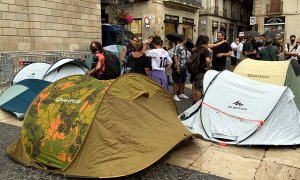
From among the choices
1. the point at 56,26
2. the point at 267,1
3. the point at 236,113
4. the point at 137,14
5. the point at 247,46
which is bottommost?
the point at 236,113

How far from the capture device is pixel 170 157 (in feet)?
15.9

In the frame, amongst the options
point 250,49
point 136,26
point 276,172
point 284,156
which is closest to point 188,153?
point 276,172

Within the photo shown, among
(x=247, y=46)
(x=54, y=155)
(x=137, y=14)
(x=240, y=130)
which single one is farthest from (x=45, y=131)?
(x=137, y=14)

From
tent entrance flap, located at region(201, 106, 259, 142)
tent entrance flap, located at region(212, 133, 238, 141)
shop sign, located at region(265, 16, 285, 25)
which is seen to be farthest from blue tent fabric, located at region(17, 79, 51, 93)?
shop sign, located at region(265, 16, 285, 25)

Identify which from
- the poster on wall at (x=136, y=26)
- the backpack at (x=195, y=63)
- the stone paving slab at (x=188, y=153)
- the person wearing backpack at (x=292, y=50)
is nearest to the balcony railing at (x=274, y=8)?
the poster on wall at (x=136, y=26)

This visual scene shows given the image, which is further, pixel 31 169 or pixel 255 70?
pixel 255 70

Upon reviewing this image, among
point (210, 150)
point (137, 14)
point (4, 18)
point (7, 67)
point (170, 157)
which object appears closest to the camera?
point (170, 157)

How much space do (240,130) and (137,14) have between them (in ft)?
80.4

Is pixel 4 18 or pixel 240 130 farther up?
pixel 4 18

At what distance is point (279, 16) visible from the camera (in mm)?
33656

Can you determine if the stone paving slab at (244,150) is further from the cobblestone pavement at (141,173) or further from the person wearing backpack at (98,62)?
the person wearing backpack at (98,62)

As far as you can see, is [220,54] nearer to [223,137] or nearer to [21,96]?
[223,137]

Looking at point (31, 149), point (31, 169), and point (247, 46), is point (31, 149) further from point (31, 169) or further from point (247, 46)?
point (247, 46)

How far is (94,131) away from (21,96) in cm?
403
